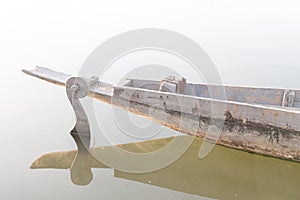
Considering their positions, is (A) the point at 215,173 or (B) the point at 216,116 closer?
(A) the point at 215,173

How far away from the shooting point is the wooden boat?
298 cm

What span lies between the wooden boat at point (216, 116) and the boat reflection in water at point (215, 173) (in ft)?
0.38

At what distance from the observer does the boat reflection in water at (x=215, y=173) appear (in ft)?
9.11

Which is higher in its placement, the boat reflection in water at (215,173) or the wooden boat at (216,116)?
the wooden boat at (216,116)

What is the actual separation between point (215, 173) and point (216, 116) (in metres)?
0.55

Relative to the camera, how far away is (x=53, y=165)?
314 cm

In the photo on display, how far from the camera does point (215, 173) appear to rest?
3.02 m

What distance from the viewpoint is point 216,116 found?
3178 millimetres

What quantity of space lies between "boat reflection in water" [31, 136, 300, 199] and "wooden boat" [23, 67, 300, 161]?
0.12 metres

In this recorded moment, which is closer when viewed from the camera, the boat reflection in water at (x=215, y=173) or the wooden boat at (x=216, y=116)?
the boat reflection in water at (x=215, y=173)

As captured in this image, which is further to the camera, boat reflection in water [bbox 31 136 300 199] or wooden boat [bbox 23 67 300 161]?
wooden boat [bbox 23 67 300 161]

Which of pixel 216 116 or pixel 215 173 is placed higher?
pixel 216 116

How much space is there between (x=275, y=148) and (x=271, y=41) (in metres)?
5.29

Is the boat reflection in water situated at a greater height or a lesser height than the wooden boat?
lesser
